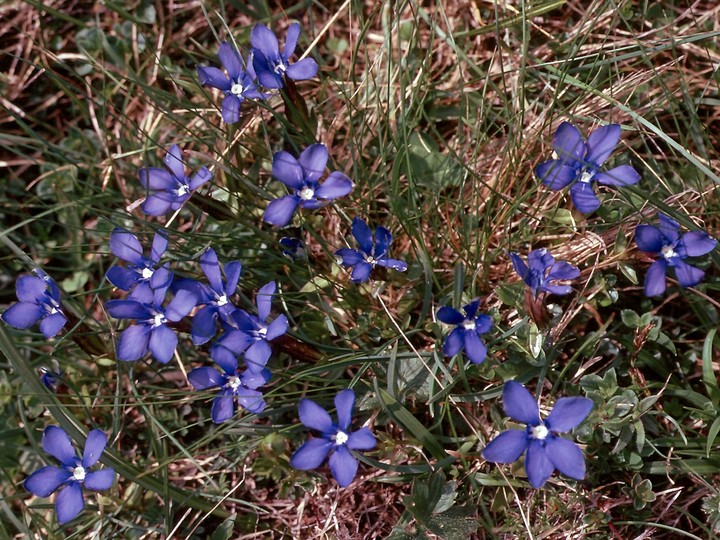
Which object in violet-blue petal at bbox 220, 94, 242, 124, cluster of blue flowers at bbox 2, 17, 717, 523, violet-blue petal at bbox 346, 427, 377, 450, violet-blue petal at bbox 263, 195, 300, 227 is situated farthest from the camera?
violet-blue petal at bbox 220, 94, 242, 124

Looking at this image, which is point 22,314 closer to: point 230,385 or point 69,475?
point 69,475

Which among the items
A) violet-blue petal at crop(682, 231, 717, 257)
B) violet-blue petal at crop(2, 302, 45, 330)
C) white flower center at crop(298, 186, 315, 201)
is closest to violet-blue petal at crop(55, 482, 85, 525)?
violet-blue petal at crop(2, 302, 45, 330)

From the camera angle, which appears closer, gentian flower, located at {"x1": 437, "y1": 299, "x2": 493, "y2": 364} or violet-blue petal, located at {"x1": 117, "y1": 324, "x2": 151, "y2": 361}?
gentian flower, located at {"x1": 437, "y1": 299, "x2": 493, "y2": 364}

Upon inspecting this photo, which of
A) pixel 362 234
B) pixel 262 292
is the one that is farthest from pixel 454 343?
pixel 262 292

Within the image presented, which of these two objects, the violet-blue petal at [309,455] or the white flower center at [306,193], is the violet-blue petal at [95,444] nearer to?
the violet-blue petal at [309,455]

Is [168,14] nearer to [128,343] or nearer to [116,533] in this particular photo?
[128,343]

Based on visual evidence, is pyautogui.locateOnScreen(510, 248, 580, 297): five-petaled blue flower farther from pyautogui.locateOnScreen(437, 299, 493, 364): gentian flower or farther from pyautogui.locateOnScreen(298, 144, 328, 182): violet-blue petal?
pyautogui.locateOnScreen(298, 144, 328, 182): violet-blue petal

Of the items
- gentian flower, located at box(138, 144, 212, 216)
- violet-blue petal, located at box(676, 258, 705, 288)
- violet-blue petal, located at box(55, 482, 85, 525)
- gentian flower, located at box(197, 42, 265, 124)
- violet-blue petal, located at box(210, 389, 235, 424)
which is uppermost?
gentian flower, located at box(197, 42, 265, 124)
